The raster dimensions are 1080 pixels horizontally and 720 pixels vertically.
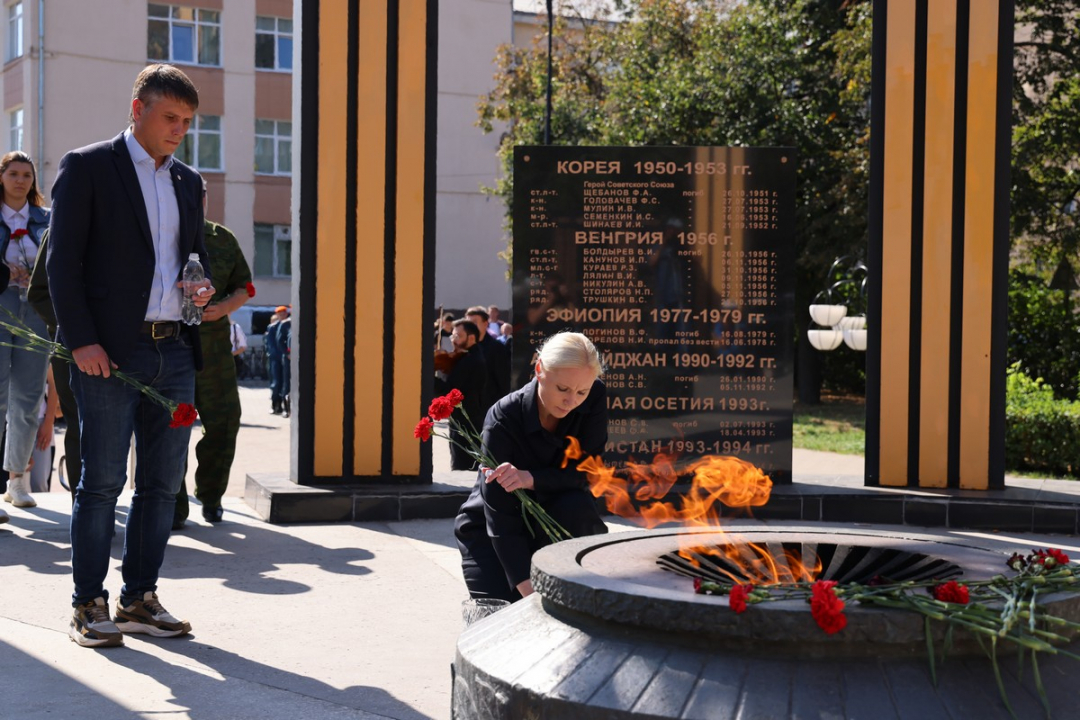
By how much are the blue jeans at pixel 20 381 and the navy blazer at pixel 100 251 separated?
2429 mm

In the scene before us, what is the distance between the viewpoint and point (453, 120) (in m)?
35.5

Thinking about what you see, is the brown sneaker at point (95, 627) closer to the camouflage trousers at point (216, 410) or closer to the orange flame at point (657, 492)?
the orange flame at point (657, 492)

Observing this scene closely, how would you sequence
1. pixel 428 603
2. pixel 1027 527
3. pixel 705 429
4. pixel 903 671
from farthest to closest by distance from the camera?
pixel 705 429 → pixel 1027 527 → pixel 428 603 → pixel 903 671

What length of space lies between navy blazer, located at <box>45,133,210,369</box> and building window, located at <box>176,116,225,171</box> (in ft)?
98.7

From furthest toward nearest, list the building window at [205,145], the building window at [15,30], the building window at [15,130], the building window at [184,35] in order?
the building window at [205,145] < the building window at [184,35] < the building window at [15,130] < the building window at [15,30]

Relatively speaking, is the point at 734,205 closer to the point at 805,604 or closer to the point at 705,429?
the point at 705,429

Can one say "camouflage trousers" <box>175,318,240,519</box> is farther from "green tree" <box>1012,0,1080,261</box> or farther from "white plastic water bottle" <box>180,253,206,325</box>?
"green tree" <box>1012,0,1080,261</box>

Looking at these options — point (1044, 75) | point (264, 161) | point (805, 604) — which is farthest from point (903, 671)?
point (264, 161)

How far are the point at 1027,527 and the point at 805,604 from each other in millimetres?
5541

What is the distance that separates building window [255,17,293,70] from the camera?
34.2 m

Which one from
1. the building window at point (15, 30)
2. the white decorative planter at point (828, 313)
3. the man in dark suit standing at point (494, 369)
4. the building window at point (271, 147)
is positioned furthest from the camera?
the building window at point (271, 147)

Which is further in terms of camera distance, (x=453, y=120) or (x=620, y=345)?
(x=453, y=120)

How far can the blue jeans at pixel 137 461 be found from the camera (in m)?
4.66

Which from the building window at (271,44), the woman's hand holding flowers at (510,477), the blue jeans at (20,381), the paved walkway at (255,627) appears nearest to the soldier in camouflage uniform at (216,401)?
the paved walkway at (255,627)
